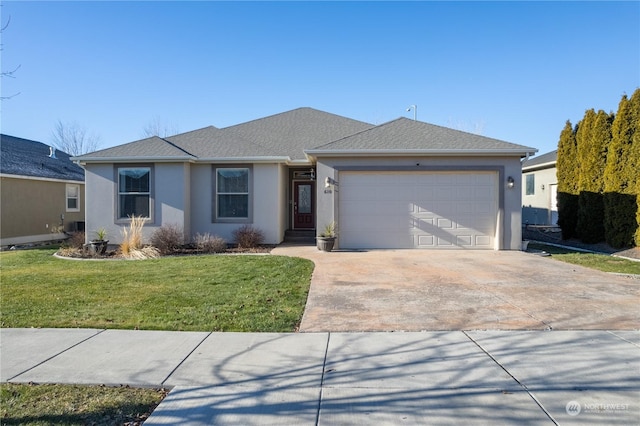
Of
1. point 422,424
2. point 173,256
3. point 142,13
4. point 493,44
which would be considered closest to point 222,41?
point 142,13

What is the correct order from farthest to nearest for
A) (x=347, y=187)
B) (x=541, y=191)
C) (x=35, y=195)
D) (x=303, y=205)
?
(x=541, y=191) → (x=35, y=195) → (x=303, y=205) → (x=347, y=187)

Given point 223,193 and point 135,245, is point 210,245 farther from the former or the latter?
point 223,193

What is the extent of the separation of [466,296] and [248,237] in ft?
26.9

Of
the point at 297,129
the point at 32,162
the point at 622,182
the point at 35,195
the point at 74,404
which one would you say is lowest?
the point at 74,404

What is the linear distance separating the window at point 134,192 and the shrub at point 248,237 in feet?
10.7

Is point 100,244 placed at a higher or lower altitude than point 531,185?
lower

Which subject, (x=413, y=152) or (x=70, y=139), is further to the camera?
(x=70, y=139)

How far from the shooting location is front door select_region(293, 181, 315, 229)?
16.2 m

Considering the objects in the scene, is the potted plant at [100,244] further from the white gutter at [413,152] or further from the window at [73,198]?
the window at [73,198]

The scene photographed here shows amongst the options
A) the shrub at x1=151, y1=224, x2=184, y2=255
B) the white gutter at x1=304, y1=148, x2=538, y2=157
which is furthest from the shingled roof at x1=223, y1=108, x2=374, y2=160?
the shrub at x1=151, y1=224, x2=184, y2=255

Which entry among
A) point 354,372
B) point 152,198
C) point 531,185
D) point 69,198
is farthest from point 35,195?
point 531,185

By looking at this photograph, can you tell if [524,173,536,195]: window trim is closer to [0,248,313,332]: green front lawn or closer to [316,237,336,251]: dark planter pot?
[316,237,336,251]: dark planter pot

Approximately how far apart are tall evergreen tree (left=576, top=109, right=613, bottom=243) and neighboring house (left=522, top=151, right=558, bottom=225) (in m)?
6.00

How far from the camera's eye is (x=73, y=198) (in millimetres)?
20312
